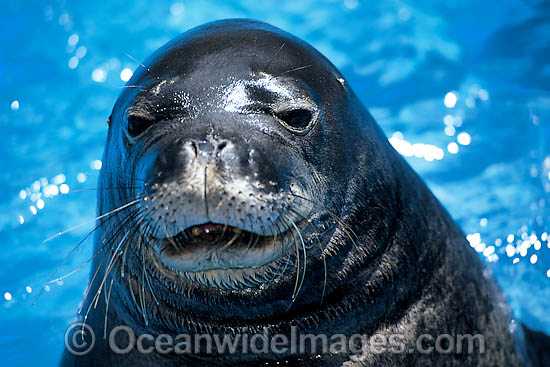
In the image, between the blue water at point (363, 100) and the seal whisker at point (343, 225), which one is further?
the blue water at point (363, 100)

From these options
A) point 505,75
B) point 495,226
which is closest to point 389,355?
point 495,226

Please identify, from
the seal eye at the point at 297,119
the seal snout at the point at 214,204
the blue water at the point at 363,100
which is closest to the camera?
the seal snout at the point at 214,204

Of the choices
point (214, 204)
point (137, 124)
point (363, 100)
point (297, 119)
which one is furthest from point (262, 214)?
point (363, 100)

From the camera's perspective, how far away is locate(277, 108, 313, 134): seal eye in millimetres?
3264

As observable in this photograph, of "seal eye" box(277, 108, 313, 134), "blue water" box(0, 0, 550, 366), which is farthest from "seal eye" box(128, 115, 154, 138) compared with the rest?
"blue water" box(0, 0, 550, 366)

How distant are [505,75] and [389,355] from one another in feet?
20.4

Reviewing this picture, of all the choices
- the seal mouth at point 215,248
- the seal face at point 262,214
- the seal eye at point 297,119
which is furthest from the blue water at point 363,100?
the seal eye at point 297,119

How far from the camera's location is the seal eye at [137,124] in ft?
10.9

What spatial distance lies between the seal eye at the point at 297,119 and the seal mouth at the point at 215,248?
1.75 feet

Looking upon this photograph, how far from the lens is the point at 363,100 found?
8969mm

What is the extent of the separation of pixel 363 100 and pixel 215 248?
636 centimetres

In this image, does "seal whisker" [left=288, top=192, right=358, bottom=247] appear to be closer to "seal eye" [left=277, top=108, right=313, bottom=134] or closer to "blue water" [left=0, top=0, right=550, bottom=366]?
"seal eye" [left=277, top=108, right=313, bottom=134]

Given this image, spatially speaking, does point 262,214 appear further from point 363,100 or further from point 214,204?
point 363,100

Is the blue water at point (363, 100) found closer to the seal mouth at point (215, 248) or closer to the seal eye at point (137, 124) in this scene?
the seal eye at point (137, 124)
